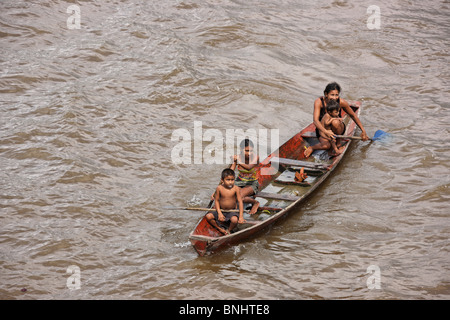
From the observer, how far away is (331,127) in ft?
25.7

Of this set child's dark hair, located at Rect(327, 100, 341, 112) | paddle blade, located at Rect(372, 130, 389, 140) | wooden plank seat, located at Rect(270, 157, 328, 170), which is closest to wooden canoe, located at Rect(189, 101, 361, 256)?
wooden plank seat, located at Rect(270, 157, 328, 170)

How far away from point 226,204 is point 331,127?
102 inches

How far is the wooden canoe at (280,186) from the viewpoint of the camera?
580cm

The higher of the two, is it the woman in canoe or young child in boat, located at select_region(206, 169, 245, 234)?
the woman in canoe

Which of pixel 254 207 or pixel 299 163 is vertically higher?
pixel 299 163

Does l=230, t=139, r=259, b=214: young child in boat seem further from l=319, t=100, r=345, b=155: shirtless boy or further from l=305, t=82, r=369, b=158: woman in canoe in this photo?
l=319, t=100, r=345, b=155: shirtless boy

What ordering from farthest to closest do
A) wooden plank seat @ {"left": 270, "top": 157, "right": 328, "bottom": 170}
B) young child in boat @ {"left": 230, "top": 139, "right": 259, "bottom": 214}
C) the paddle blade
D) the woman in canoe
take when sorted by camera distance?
the paddle blade < the woman in canoe < wooden plank seat @ {"left": 270, "top": 157, "right": 328, "bottom": 170} < young child in boat @ {"left": 230, "top": 139, "right": 259, "bottom": 214}

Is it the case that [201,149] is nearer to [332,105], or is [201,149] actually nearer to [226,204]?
[332,105]

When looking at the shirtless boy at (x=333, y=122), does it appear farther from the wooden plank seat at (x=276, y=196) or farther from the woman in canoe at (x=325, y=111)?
the wooden plank seat at (x=276, y=196)

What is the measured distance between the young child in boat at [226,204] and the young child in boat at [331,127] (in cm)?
215

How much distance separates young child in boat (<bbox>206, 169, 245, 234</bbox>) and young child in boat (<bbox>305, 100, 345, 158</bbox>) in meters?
2.15

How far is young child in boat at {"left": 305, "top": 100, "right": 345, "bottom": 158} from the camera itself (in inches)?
305

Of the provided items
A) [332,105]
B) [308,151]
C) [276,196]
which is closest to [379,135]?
[332,105]

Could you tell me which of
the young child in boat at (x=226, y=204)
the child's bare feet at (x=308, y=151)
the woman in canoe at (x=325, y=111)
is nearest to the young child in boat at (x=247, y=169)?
the young child in boat at (x=226, y=204)
